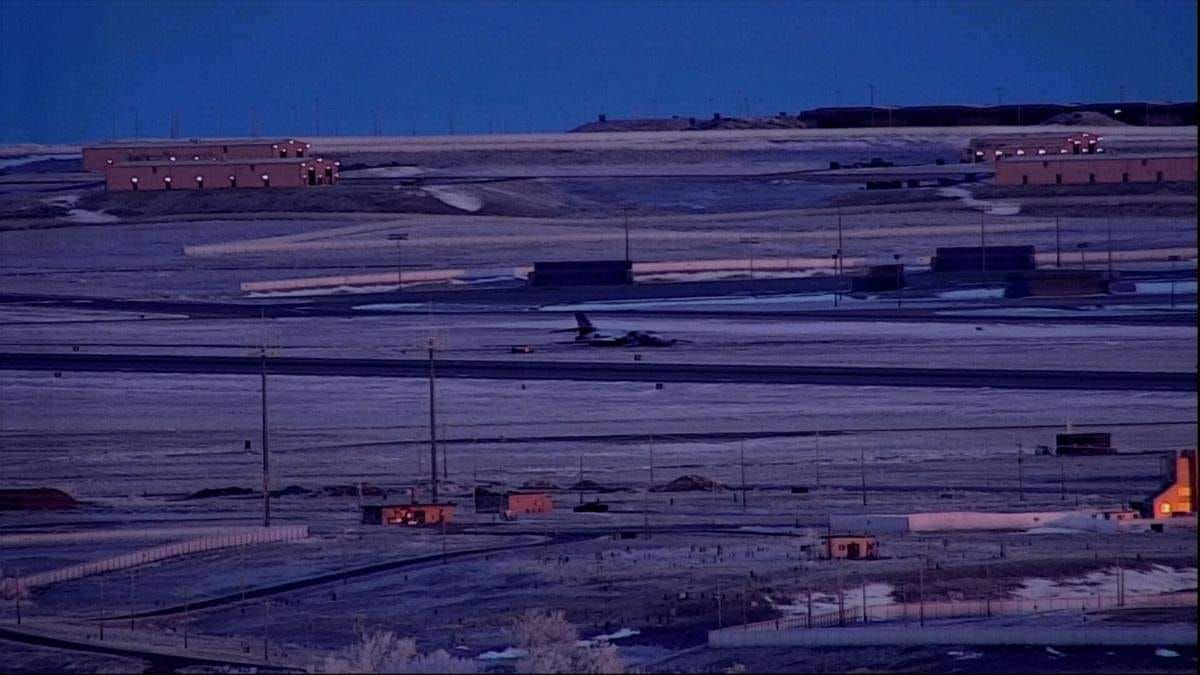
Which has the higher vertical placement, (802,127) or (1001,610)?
(802,127)

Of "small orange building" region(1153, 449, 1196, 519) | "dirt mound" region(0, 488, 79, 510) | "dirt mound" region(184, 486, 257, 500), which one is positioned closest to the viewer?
"small orange building" region(1153, 449, 1196, 519)

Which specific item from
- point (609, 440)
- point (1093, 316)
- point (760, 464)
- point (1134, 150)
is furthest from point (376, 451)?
point (1134, 150)

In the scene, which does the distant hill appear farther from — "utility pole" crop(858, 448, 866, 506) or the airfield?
"utility pole" crop(858, 448, 866, 506)

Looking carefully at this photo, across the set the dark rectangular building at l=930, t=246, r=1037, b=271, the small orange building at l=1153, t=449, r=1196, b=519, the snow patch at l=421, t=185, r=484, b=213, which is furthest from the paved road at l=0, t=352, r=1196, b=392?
the snow patch at l=421, t=185, r=484, b=213

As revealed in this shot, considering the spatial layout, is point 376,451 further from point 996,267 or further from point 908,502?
point 996,267

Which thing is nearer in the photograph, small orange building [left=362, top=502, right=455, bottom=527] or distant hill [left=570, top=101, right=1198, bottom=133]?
small orange building [left=362, top=502, right=455, bottom=527]

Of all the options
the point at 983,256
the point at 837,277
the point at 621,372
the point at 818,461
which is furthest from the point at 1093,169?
the point at 818,461
